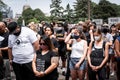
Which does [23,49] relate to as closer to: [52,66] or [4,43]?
[52,66]

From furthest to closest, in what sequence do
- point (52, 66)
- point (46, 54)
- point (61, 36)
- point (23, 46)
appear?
point (61, 36)
point (23, 46)
point (46, 54)
point (52, 66)

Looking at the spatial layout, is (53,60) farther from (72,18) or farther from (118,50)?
(72,18)

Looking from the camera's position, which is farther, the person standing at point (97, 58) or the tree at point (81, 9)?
the tree at point (81, 9)

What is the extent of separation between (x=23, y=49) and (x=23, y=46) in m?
0.07

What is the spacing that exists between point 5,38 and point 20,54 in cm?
178

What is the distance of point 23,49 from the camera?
8.03 m

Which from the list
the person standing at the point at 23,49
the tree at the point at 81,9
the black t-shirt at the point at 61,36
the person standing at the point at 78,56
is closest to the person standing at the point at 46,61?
the person standing at the point at 23,49

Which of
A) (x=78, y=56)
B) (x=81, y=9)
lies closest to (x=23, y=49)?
(x=78, y=56)

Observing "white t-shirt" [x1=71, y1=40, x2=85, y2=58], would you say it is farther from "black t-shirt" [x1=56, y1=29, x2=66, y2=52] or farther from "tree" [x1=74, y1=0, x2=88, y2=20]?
"tree" [x1=74, y1=0, x2=88, y2=20]

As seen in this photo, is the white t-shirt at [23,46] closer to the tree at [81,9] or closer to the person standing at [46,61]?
the person standing at [46,61]

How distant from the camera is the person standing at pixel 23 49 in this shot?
7996 millimetres

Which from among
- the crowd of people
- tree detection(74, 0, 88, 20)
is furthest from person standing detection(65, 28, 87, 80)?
tree detection(74, 0, 88, 20)

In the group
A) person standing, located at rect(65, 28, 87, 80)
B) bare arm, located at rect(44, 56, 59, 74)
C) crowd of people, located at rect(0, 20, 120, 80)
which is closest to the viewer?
bare arm, located at rect(44, 56, 59, 74)

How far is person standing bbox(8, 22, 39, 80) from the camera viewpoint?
26.2 feet
